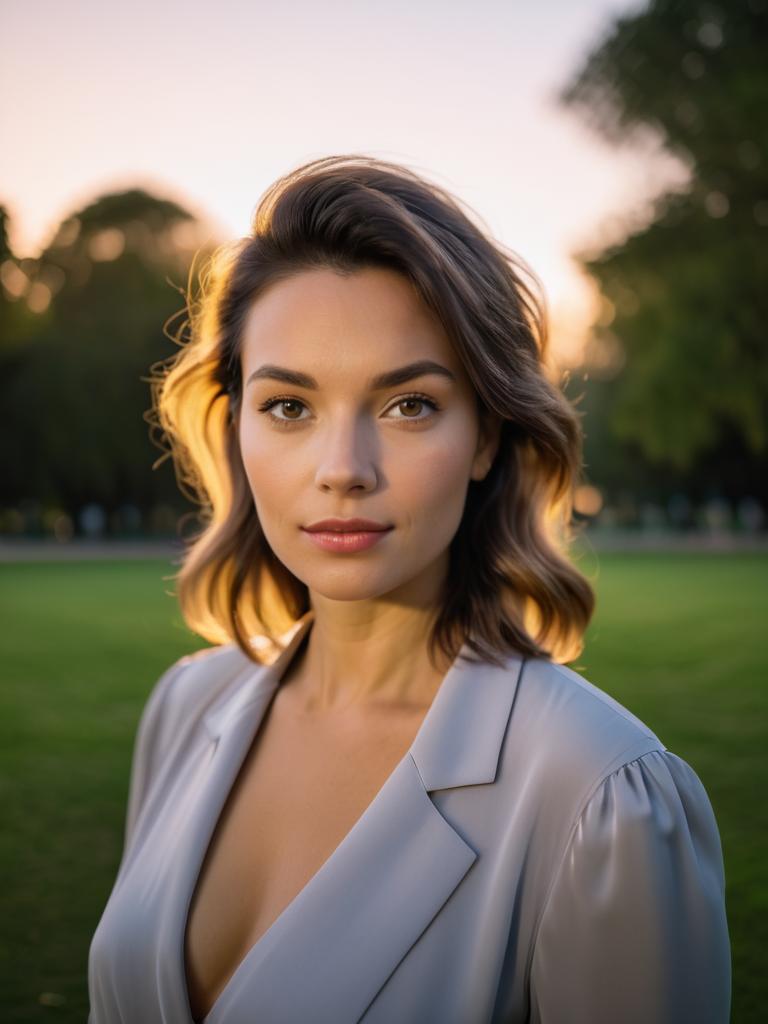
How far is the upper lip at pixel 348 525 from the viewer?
181cm

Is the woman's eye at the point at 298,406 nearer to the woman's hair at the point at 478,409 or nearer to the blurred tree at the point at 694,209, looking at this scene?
the woman's hair at the point at 478,409

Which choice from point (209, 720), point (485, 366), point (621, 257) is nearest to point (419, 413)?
point (485, 366)

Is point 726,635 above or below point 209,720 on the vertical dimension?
below

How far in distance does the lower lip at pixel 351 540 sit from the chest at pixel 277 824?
0.43 meters

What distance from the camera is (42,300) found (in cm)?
3650

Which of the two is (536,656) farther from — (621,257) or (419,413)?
(621,257)

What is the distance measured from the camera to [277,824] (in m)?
1.98

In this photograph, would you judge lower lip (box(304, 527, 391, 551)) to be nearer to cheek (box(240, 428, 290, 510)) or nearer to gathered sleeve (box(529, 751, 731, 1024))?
cheek (box(240, 428, 290, 510))

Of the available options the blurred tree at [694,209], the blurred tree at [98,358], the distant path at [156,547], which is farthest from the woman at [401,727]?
the blurred tree at [98,358]

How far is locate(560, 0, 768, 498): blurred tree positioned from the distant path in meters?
10.5

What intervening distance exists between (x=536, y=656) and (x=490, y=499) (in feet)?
1.26

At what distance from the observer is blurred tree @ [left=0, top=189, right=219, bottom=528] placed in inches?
1371

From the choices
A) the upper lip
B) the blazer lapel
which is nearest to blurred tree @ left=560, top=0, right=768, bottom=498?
the upper lip

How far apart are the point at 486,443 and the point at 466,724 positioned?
23.2 inches
